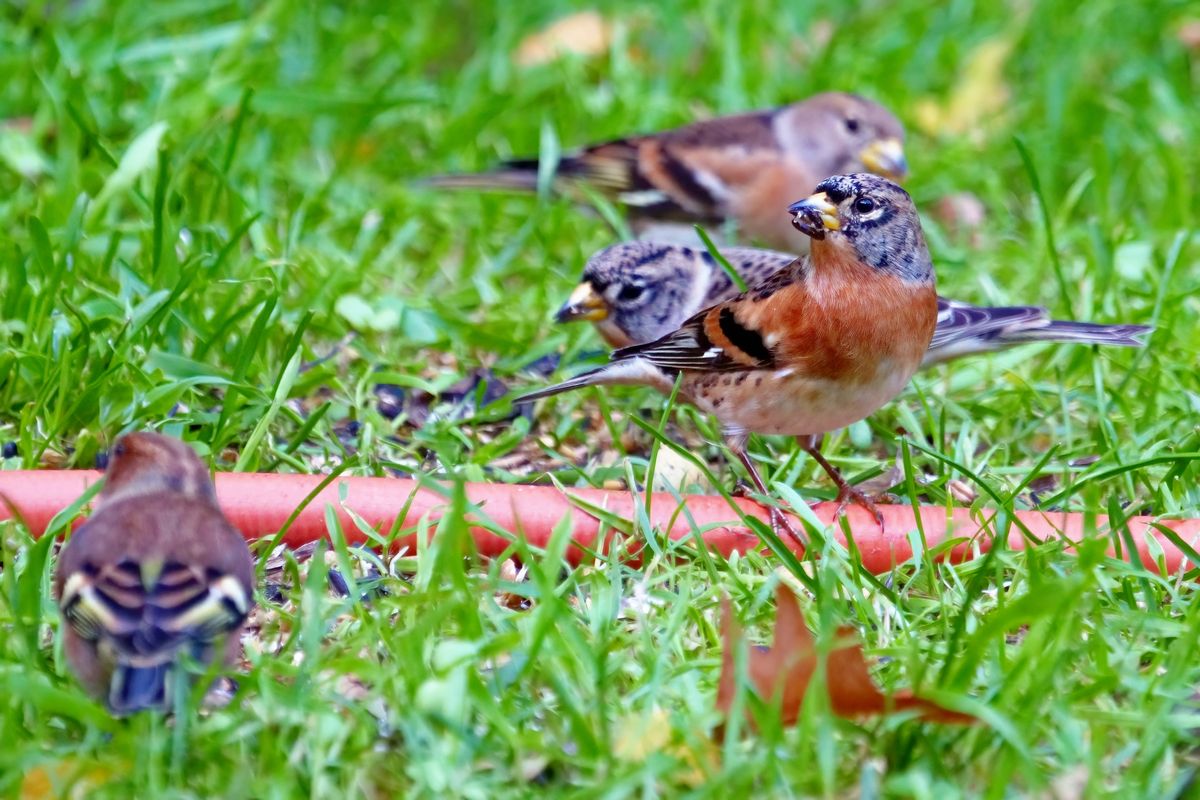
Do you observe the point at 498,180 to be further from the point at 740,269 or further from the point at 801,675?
the point at 801,675

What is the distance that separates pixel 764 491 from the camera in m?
3.30

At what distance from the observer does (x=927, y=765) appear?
7.33 feet

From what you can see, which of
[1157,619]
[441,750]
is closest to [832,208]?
[1157,619]

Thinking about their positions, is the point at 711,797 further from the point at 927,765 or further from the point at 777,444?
the point at 777,444

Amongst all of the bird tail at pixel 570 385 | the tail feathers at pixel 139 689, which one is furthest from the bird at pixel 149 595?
the bird tail at pixel 570 385

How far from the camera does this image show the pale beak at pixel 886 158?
498 cm

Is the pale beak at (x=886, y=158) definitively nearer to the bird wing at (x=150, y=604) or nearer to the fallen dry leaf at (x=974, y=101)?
the fallen dry leaf at (x=974, y=101)

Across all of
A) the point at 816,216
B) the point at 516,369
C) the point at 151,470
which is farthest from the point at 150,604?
the point at 516,369

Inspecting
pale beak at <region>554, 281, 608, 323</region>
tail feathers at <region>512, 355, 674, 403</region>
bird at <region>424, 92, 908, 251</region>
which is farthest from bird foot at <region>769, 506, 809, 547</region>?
bird at <region>424, 92, 908, 251</region>

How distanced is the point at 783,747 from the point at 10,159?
3.30 meters

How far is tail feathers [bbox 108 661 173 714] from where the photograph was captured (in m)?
2.18

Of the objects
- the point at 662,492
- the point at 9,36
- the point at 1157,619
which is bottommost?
the point at 1157,619

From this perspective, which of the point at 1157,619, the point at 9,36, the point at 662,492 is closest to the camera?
the point at 1157,619

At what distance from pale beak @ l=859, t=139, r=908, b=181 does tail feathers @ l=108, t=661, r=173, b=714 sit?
3.42 metres
